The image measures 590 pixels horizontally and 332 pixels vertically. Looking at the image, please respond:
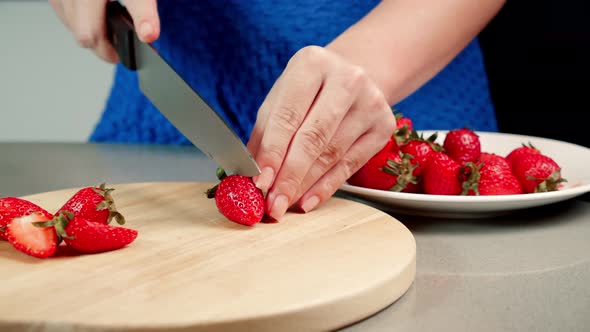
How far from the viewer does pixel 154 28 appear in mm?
1001

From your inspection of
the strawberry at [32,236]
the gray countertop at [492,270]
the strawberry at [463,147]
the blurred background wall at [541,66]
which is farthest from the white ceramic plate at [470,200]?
the blurred background wall at [541,66]

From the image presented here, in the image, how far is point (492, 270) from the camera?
86 centimetres

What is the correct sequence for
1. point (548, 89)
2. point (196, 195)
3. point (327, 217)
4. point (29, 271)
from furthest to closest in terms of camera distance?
point (548, 89)
point (196, 195)
point (327, 217)
point (29, 271)

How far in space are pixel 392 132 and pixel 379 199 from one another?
0.11 m

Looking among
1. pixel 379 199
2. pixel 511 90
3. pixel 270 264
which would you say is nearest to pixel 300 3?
pixel 511 90

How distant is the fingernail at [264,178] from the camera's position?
97cm

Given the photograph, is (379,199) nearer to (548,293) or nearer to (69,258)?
(548,293)

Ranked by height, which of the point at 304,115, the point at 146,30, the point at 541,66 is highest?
the point at 146,30

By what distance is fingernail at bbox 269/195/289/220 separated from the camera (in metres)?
0.97

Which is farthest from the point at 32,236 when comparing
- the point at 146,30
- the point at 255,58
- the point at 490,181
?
the point at 255,58

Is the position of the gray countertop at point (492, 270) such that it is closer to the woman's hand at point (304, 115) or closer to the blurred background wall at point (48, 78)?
the woman's hand at point (304, 115)

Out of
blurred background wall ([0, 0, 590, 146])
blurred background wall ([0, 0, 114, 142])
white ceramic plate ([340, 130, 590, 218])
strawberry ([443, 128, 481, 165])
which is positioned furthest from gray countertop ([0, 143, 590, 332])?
blurred background wall ([0, 0, 114, 142])

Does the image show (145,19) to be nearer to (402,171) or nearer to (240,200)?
(240,200)

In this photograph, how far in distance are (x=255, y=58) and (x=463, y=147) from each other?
70 cm
